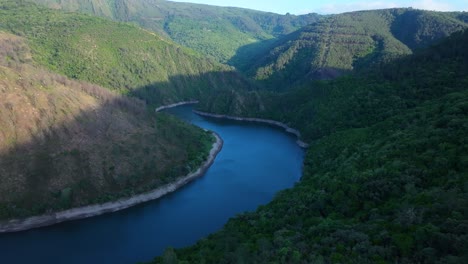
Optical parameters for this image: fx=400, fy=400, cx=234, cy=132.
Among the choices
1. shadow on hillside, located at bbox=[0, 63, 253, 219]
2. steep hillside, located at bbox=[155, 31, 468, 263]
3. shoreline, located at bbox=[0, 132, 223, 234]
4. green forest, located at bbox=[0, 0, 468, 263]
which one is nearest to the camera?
steep hillside, located at bbox=[155, 31, 468, 263]

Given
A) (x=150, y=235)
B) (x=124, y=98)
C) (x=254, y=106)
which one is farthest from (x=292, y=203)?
(x=254, y=106)

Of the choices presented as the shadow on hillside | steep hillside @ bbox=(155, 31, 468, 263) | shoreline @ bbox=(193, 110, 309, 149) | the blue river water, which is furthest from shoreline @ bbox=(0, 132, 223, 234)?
shoreline @ bbox=(193, 110, 309, 149)

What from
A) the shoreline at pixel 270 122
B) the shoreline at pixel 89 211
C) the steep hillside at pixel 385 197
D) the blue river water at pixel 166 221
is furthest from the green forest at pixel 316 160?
the blue river water at pixel 166 221

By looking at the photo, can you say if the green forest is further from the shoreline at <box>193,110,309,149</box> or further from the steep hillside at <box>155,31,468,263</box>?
the shoreline at <box>193,110,309,149</box>

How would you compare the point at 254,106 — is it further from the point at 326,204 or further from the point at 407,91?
the point at 326,204

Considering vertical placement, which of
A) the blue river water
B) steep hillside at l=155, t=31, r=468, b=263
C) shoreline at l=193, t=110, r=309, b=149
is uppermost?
steep hillside at l=155, t=31, r=468, b=263

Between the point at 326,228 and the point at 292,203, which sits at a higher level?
the point at 326,228
